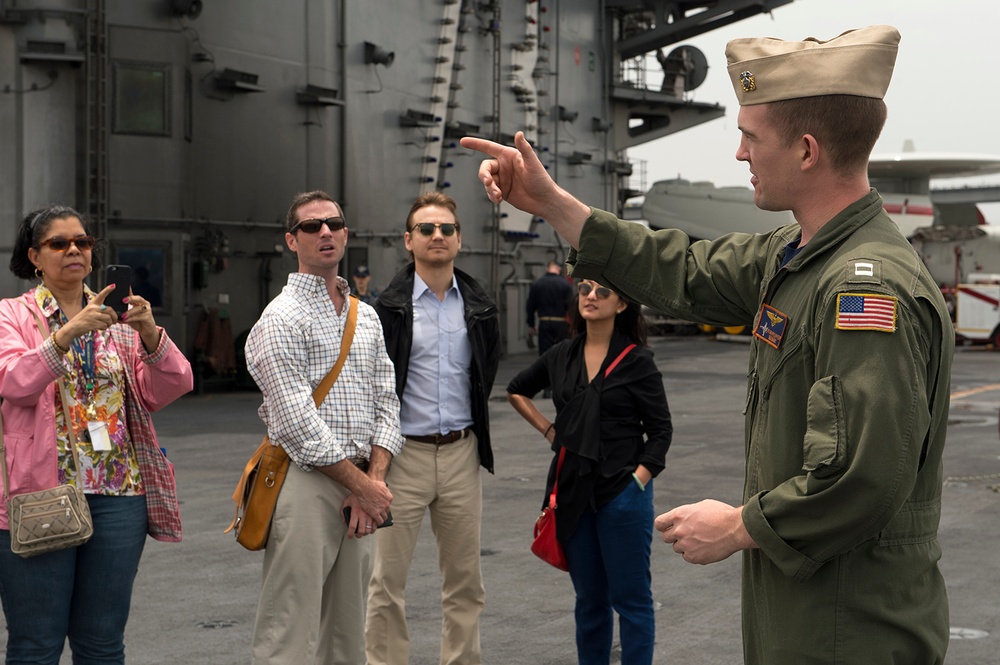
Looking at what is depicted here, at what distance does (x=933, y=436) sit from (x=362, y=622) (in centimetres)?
321

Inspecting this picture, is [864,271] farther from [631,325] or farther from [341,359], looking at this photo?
[631,325]

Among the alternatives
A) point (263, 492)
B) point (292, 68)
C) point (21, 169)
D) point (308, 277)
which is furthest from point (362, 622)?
point (292, 68)

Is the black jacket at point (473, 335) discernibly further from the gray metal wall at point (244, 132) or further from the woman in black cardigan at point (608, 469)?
the gray metal wall at point (244, 132)

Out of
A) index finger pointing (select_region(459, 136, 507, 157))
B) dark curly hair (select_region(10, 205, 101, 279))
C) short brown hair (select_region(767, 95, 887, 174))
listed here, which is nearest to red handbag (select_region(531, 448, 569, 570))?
dark curly hair (select_region(10, 205, 101, 279))

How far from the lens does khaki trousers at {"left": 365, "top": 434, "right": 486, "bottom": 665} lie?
228 inches

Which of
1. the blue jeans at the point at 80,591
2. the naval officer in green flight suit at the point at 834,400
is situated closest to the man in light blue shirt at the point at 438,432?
the blue jeans at the point at 80,591

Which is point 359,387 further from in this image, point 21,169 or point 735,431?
point 21,169

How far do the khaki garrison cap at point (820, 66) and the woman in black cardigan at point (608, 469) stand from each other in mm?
3199

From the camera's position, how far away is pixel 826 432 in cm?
245

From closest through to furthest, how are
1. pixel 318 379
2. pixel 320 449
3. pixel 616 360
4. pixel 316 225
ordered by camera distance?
pixel 320 449 < pixel 318 379 < pixel 316 225 < pixel 616 360

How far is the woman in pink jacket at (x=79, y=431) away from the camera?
Result: 14.9 ft

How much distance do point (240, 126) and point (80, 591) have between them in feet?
56.2

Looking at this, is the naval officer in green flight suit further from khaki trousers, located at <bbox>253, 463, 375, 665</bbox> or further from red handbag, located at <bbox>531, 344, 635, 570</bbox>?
red handbag, located at <bbox>531, 344, 635, 570</bbox>

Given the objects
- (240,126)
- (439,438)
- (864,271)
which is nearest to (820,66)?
(864,271)
